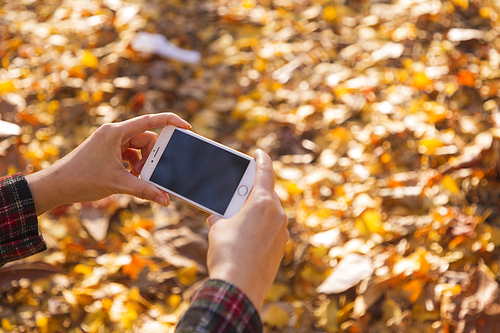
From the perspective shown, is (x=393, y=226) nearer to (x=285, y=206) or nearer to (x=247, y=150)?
(x=285, y=206)

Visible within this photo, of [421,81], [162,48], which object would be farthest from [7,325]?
[421,81]

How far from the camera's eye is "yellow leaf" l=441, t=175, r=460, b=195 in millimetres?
1866

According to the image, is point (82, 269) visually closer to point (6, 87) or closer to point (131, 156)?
point (131, 156)

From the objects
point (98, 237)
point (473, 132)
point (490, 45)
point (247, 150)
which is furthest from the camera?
point (490, 45)

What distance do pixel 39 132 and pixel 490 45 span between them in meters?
2.98

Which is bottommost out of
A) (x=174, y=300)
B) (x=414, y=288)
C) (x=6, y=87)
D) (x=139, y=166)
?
(x=174, y=300)

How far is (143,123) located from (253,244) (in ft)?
2.21

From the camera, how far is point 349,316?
1.55m

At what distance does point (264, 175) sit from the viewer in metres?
1.17

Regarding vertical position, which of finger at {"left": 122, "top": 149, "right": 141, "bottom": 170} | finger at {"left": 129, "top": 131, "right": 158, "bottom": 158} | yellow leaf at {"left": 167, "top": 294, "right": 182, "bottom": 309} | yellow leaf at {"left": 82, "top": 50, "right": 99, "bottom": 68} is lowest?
yellow leaf at {"left": 167, "top": 294, "right": 182, "bottom": 309}

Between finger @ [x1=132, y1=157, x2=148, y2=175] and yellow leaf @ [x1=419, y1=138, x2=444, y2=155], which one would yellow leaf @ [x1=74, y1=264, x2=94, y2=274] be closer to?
finger @ [x1=132, y1=157, x2=148, y2=175]

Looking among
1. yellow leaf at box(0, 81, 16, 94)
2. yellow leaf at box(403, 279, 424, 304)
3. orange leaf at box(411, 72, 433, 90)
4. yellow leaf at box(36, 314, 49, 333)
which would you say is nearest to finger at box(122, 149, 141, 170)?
yellow leaf at box(36, 314, 49, 333)

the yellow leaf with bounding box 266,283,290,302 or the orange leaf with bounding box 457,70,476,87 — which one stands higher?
the orange leaf with bounding box 457,70,476,87

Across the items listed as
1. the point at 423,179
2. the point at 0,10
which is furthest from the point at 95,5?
the point at 423,179
